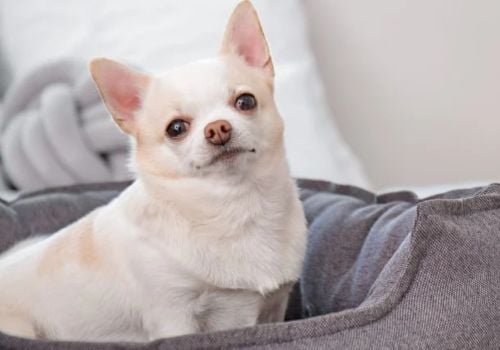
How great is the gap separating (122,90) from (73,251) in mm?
215

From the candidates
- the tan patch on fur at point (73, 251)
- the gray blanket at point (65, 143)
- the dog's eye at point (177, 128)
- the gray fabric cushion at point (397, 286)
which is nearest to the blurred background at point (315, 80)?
the gray blanket at point (65, 143)

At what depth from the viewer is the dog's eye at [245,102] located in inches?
34.3

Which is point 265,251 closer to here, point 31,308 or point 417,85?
point 31,308

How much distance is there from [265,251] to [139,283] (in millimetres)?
159

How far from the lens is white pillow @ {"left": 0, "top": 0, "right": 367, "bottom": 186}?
1.55 m

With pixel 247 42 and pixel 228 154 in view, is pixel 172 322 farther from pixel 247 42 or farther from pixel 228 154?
pixel 247 42

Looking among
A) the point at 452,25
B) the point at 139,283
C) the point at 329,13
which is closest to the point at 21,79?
the point at 329,13

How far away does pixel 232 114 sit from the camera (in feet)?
2.77

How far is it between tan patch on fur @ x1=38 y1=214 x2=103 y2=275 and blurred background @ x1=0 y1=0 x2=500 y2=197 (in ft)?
1.64

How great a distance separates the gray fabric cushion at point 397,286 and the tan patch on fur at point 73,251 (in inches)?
6.4

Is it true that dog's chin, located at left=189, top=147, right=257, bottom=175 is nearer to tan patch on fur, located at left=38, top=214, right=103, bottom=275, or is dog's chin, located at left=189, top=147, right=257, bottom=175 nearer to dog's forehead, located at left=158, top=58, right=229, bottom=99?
dog's forehead, located at left=158, top=58, right=229, bottom=99

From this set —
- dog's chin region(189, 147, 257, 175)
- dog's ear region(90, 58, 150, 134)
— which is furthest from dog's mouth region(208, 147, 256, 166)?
dog's ear region(90, 58, 150, 134)

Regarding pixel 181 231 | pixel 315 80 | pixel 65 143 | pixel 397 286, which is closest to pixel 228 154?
pixel 181 231

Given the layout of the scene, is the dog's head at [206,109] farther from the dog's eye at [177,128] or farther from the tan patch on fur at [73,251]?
the tan patch on fur at [73,251]
